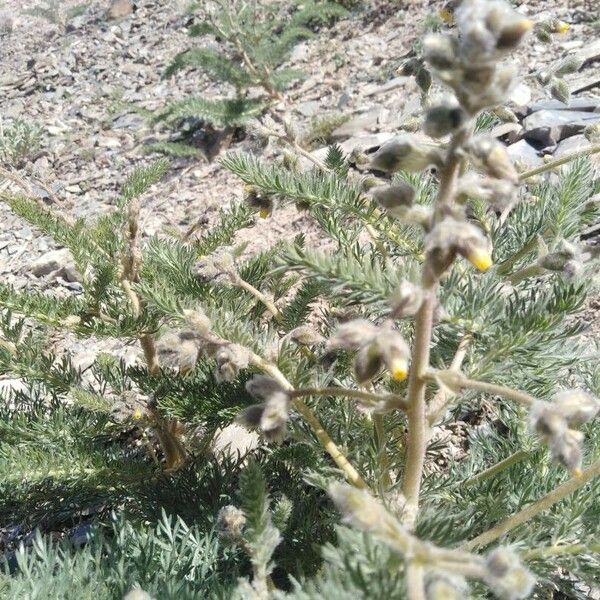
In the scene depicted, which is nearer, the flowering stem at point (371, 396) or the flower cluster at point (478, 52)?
the flower cluster at point (478, 52)

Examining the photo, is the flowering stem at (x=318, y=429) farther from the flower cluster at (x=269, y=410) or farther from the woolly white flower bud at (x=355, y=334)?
the woolly white flower bud at (x=355, y=334)

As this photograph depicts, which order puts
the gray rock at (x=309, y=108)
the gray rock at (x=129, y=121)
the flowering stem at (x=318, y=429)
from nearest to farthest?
1. the flowering stem at (x=318, y=429)
2. the gray rock at (x=309, y=108)
3. the gray rock at (x=129, y=121)

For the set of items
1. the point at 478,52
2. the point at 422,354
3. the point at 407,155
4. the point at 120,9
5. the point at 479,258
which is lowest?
the point at 120,9

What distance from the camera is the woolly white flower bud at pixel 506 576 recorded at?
38.1 inches

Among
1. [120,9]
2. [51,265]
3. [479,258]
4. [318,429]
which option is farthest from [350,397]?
[120,9]

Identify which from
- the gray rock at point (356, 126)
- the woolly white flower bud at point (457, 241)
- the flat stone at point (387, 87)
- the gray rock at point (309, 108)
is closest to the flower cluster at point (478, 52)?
the woolly white flower bud at point (457, 241)

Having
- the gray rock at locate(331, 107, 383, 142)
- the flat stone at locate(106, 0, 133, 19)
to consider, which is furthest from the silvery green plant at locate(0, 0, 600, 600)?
the flat stone at locate(106, 0, 133, 19)

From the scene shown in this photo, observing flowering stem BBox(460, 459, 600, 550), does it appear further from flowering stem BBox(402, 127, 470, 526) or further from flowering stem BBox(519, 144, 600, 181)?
flowering stem BBox(519, 144, 600, 181)

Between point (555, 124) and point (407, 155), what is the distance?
322cm

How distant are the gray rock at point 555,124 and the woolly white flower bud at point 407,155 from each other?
315 cm

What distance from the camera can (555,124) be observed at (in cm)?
396

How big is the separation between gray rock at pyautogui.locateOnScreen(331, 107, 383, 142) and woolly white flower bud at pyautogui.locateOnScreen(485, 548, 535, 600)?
14.2 ft

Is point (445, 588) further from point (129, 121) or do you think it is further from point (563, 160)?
point (129, 121)

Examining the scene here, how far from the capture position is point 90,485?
1876 millimetres
